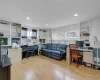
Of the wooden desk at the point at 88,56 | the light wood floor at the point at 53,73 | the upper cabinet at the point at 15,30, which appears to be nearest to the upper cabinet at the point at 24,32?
the upper cabinet at the point at 15,30

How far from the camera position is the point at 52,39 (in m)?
7.39

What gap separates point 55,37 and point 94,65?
4.03 metres

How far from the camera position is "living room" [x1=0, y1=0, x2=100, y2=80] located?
2711 mm

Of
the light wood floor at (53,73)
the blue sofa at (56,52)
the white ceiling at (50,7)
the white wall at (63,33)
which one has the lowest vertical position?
the light wood floor at (53,73)

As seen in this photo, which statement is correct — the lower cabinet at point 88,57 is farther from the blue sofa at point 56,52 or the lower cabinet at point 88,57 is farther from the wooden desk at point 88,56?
the blue sofa at point 56,52

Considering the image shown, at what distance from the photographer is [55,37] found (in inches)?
279

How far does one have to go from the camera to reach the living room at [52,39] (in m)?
2.71

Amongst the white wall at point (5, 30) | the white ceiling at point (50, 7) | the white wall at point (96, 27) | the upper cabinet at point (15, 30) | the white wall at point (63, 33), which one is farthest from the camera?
the white wall at point (63, 33)

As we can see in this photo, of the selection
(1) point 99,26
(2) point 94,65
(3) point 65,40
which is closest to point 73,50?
(2) point 94,65

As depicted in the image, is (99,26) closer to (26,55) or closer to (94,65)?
(94,65)

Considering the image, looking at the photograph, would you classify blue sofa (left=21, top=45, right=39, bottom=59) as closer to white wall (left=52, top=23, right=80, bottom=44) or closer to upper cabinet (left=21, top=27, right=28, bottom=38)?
upper cabinet (left=21, top=27, right=28, bottom=38)

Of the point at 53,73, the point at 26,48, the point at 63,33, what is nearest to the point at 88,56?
the point at 53,73

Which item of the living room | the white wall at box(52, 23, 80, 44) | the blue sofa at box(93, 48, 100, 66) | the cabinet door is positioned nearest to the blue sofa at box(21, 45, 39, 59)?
the living room

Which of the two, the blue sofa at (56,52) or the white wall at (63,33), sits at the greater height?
the white wall at (63,33)
